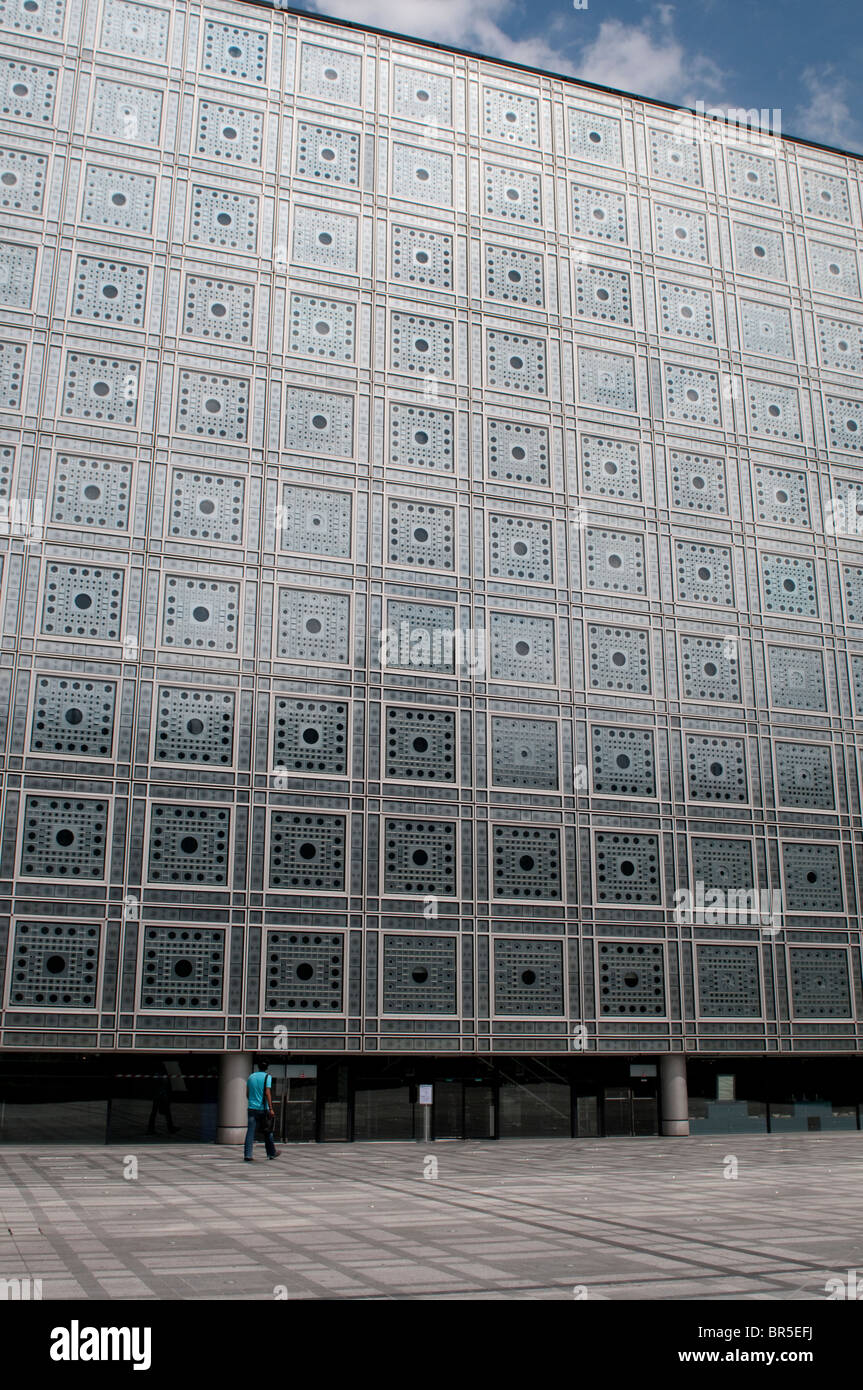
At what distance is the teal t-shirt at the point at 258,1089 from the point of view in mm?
20000

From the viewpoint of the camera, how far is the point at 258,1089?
66.0 feet

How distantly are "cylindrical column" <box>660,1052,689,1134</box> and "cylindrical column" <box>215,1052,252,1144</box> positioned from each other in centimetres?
991

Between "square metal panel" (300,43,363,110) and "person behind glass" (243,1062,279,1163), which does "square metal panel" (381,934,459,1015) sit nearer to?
"person behind glass" (243,1062,279,1163)

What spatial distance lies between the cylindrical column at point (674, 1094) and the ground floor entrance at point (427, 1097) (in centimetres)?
7

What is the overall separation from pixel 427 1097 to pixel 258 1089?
630cm

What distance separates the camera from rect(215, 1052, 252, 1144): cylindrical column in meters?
25.0

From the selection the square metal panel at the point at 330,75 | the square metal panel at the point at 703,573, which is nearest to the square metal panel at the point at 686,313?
the square metal panel at the point at 703,573

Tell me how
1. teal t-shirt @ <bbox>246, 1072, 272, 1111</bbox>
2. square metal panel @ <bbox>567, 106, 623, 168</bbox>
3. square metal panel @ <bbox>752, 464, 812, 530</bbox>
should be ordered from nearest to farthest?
teal t-shirt @ <bbox>246, 1072, 272, 1111</bbox> → square metal panel @ <bbox>752, 464, 812, 530</bbox> → square metal panel @ <bbox>567, 106, 623, 168</bbox>

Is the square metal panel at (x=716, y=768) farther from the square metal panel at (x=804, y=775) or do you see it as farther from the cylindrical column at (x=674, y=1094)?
the cylindrical column at (x=674, y=1094)

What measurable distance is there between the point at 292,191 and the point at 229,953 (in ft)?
60.9

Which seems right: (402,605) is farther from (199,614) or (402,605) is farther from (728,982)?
(728,982)

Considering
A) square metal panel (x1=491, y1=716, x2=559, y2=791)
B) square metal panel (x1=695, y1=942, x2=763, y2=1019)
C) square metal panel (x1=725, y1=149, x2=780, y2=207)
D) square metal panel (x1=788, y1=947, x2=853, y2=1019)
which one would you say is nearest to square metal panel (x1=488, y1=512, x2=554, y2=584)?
square metal panel (x1=491, y1=716, x2=559, y2=791)

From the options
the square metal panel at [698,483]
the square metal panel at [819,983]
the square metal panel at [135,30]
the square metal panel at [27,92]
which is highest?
the square metal panel at [135,30]

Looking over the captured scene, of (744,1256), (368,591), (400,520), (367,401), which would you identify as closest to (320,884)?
(368,591)
